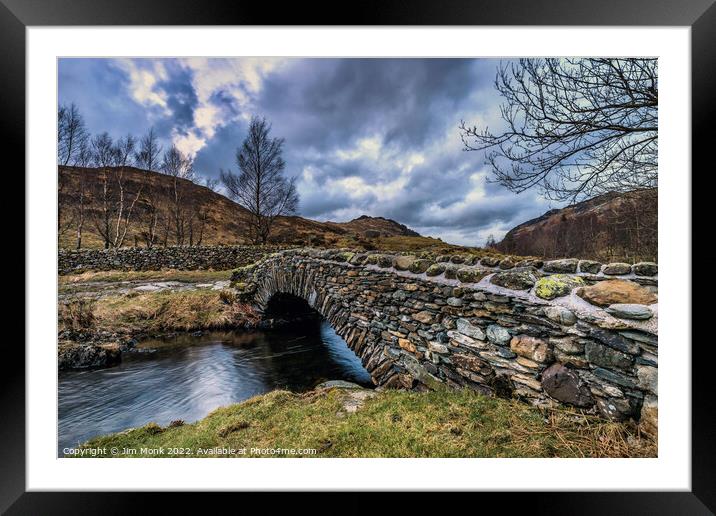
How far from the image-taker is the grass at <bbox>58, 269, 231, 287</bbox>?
4034mm

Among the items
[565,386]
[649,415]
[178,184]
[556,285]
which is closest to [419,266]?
[556,285]

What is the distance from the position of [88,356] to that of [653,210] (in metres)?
8.10

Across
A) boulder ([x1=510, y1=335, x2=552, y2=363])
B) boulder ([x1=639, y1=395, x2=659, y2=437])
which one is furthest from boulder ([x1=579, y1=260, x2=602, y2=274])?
boulder ([x1=639, y1=395, x2=659, y2=437])

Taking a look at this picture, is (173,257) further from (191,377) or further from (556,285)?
(556,285)

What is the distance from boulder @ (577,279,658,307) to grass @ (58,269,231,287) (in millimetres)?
6733

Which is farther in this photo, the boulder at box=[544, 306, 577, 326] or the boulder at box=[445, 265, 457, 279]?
the boulder at box=[445, 265, 457, 279]

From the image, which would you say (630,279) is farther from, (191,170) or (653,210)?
(191,170)

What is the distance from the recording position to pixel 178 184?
5.05 meters

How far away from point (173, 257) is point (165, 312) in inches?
91.1

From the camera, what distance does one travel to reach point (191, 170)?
4039 mm

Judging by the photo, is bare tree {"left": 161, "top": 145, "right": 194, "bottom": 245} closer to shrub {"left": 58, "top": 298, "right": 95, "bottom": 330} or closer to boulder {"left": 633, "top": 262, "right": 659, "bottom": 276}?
shrub {"left": 58, "top": 298, "right": 95, "bottom": 330}

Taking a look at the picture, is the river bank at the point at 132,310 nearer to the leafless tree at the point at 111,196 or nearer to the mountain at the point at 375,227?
the leafless tree at the point at 111,196
